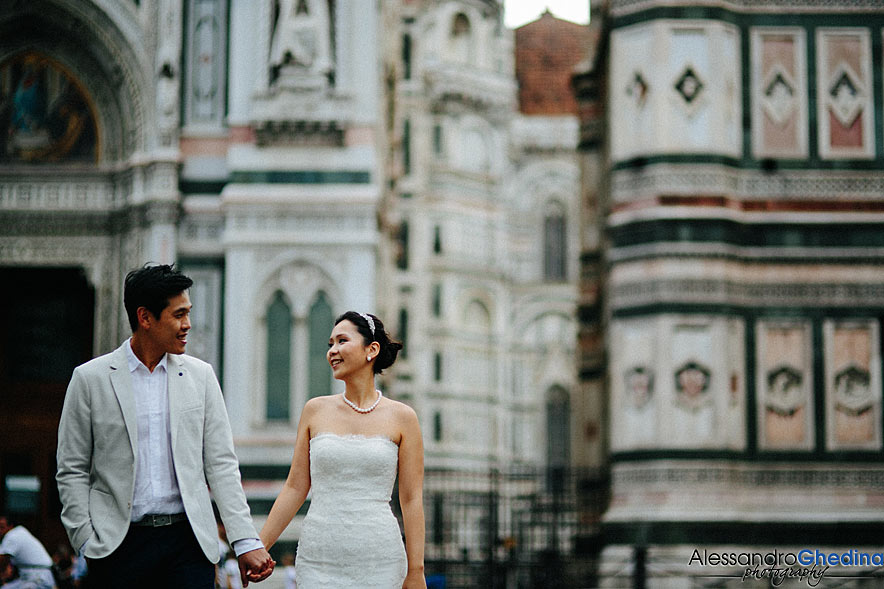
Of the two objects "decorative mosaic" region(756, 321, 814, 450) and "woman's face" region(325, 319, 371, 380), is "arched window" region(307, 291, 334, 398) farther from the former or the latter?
"woman's face" region(325, 319, 371, 380)

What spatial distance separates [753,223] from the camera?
19.2m

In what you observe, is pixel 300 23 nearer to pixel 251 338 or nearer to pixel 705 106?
pixel 251 338

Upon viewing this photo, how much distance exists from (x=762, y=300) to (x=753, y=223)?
1044 millimetres

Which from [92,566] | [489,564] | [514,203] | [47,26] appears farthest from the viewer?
[514,203]

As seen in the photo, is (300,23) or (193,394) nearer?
(193,394)

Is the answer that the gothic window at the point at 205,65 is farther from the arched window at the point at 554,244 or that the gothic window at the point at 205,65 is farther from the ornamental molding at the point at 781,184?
the arched window at the point at 554,244

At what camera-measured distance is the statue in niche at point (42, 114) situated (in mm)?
20391

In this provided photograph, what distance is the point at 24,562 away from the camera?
11719 mm

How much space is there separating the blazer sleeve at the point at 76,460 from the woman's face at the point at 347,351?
1139 millimetres

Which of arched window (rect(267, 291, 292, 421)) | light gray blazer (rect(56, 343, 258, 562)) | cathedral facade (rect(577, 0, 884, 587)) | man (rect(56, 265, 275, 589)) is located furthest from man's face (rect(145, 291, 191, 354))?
arched window (rect(267, 291, 292, 421))

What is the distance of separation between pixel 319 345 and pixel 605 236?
4.94 meters

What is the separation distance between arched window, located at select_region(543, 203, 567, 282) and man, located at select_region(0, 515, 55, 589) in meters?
44.6

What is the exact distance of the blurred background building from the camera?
1867cm

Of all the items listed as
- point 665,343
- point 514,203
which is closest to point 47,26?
point 665,343
